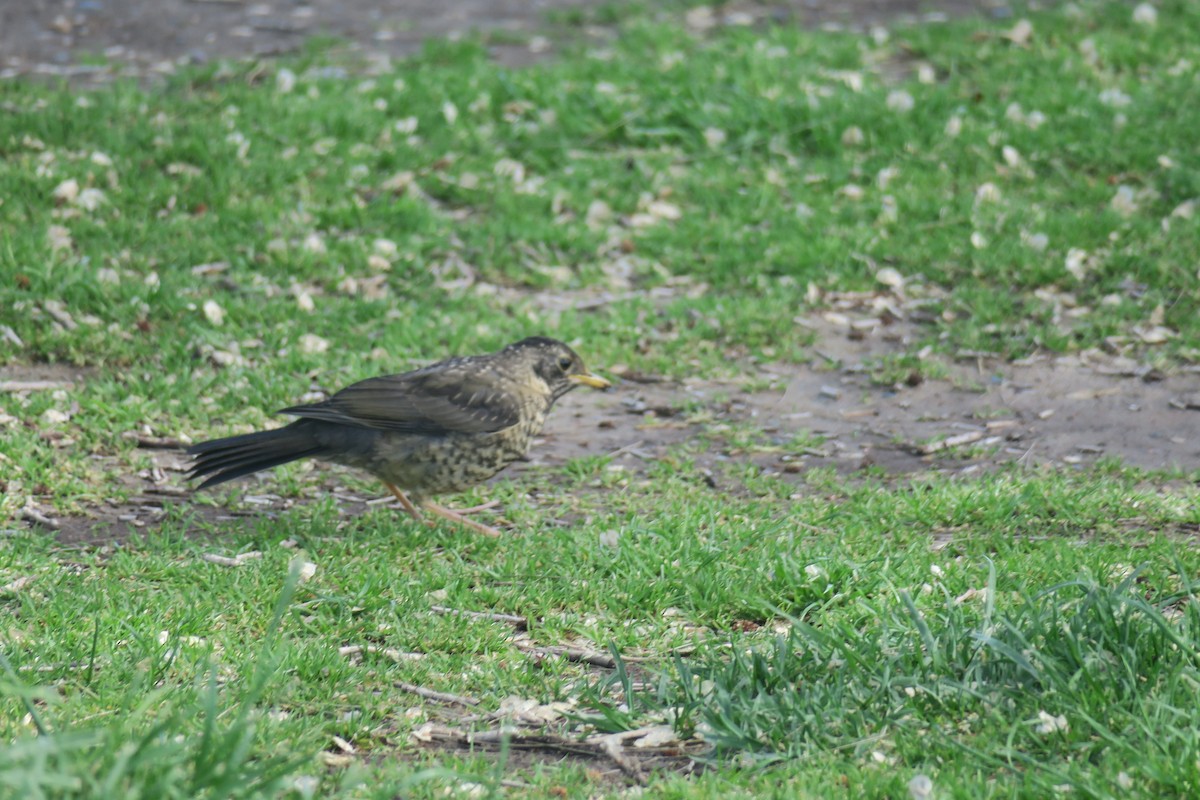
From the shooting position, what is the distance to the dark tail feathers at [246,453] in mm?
5867

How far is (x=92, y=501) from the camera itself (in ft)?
20.4

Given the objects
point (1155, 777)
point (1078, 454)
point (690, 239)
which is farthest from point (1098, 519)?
point (690, 239)

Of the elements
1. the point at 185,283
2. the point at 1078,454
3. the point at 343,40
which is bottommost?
the point at 1078,454

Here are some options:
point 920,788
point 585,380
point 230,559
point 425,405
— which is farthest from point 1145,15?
point 920,788

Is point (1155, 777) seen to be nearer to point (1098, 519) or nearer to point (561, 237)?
point (1098, 519)

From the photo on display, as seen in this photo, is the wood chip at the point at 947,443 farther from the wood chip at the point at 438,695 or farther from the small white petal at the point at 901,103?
the small white petal at the point at 901,103

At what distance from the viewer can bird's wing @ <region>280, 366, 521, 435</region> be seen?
20.0 ft

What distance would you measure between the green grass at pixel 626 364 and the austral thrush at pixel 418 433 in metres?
0.31

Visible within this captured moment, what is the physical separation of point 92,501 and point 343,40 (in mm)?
7143

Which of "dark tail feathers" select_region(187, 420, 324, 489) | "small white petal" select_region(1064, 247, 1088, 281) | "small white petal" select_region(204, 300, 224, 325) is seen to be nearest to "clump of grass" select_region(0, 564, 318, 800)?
"dark tail feathers" select_region(187, 420, 324, 489)

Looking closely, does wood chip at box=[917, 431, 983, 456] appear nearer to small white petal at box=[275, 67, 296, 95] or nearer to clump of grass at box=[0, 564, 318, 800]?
clump of grass at box=[0, 564, 318, 800]

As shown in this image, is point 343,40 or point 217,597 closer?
point 217,597

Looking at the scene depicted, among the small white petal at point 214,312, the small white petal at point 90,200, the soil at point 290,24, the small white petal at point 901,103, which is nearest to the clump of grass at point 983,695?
the small white petal at point 214,312

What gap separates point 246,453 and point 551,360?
59.0 inches
